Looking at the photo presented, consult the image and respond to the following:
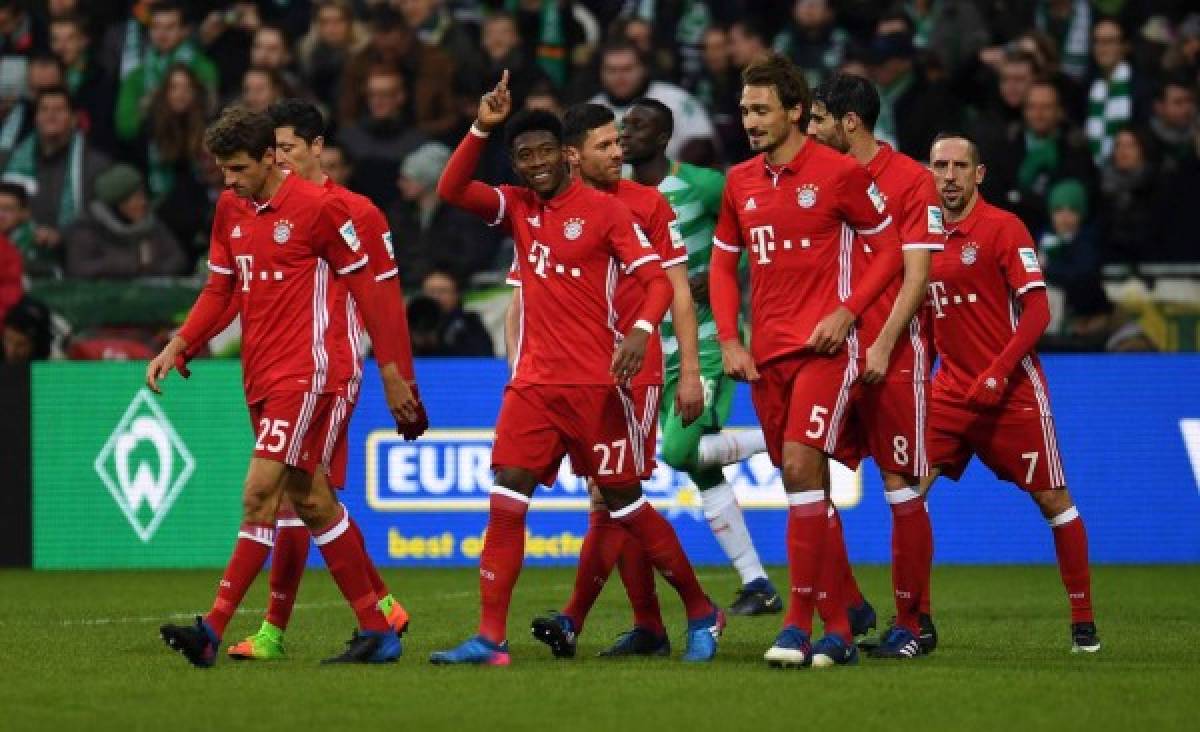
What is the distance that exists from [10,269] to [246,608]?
16.2 feet

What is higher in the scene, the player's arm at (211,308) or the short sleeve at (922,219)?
the short sleeve at (922,219)

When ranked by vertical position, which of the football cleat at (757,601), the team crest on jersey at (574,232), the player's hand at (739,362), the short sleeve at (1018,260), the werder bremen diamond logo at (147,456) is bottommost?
the werder bremen diamond logo at (147,456)

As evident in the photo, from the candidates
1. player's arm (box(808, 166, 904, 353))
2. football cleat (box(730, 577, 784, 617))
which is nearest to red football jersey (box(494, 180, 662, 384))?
player's arm (box(808, 166, 904, 353))

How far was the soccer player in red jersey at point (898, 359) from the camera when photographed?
9.19 meters

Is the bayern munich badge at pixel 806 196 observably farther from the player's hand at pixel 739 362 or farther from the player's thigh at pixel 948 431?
the player's thigh at pixel 948 431

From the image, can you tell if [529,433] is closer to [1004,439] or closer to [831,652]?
[831,652]

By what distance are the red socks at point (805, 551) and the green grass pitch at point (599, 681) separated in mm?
252

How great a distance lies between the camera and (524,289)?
9.33 meters

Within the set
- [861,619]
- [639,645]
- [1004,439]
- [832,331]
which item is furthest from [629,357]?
[861,619]

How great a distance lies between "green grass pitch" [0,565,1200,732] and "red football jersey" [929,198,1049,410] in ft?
3.94

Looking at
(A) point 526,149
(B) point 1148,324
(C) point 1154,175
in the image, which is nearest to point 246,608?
(A) point 526,149

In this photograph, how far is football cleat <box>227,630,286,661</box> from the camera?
952cm

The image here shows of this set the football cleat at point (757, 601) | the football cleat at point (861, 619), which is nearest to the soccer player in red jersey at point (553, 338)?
the football cleat at point (861, 619)

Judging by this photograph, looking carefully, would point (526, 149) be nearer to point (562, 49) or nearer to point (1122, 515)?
point (1122, 515)
